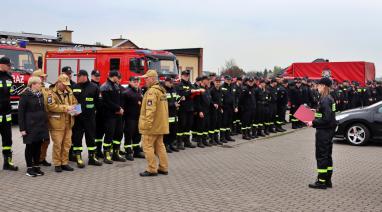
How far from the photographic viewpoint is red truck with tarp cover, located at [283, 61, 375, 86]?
26.3 metres

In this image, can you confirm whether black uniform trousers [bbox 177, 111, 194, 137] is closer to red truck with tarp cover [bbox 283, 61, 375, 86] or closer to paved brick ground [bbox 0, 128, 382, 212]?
paved brick ground [bbox 0, 128, 382, 212]

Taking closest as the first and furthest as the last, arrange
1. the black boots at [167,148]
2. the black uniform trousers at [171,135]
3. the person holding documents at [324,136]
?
the person holding documents at [324,136], the black uniform trousers at [171,135], the black boots at [167,148]

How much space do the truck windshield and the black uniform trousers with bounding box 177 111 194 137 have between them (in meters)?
6.95

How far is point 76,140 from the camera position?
8859mm

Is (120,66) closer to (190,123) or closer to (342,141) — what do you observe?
(190,123)

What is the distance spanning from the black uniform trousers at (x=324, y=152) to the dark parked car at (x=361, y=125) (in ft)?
18.7

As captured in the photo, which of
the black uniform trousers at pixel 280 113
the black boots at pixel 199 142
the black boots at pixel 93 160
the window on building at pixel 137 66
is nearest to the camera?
the black boots at pixel 93 160

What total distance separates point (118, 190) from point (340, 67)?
22.5 m

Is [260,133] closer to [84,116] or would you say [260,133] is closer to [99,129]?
[99,129]

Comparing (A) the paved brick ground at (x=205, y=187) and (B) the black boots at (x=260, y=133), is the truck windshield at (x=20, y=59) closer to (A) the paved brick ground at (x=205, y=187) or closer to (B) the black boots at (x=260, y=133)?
(A) the paved brick ground at (x=205, y=187)

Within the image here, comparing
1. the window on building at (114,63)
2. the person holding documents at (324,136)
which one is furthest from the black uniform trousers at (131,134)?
the window on building at (114,63)

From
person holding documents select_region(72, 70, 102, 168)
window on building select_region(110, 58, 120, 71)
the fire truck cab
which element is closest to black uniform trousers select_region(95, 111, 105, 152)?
person holding documents select_region(72, 70, 102, 168)

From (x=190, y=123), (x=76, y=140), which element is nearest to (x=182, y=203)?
(x=76, y=140)

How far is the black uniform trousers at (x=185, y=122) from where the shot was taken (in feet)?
37.5
